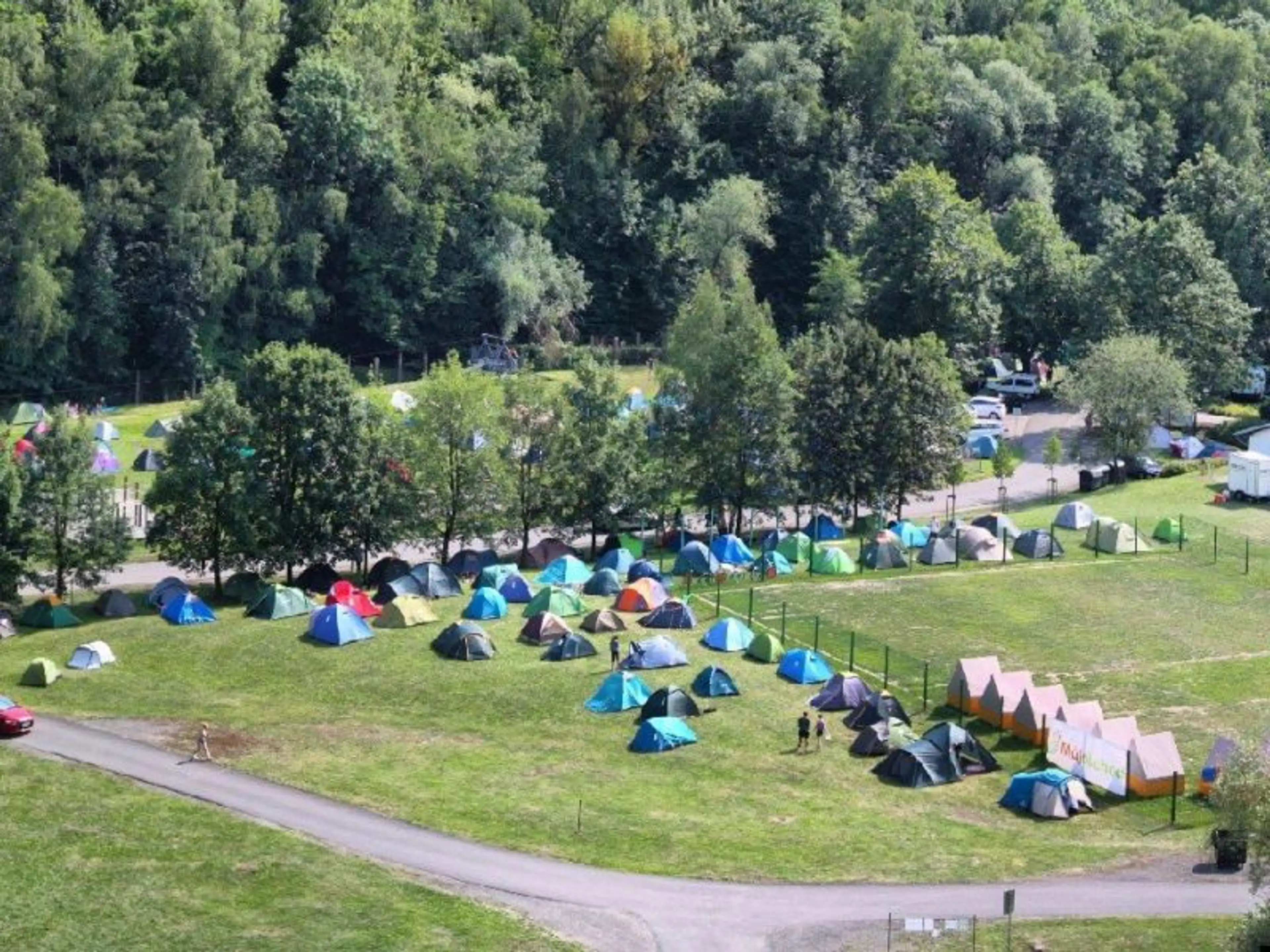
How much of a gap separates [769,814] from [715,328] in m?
37.7

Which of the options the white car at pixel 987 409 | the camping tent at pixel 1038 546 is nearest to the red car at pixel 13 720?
the camping tent at pixel 1038 546

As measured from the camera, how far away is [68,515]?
76312 mm

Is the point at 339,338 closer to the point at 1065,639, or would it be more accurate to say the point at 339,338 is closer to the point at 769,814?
the point at 1065,639

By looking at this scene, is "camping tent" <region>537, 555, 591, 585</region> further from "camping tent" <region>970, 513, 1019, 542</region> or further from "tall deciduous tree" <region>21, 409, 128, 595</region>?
"camping tent" <region>970, 513, 1019, 542</region>

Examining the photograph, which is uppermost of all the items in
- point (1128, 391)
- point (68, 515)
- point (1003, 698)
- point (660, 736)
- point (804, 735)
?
point (1128, 391)

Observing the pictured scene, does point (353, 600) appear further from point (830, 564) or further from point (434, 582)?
point (830, 564)

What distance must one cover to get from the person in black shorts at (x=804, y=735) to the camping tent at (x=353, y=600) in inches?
699

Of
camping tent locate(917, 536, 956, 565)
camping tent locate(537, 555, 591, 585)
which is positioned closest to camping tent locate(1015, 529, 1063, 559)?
camping tent locate(917, 536, 956, 565)

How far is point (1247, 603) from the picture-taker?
258 feet

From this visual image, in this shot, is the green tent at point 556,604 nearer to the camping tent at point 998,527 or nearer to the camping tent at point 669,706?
the camping tent at point 669,706

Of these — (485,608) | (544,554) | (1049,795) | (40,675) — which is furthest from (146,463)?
(1049,795)

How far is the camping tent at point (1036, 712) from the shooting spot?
62719 millimetres

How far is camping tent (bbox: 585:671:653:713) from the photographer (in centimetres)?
6506

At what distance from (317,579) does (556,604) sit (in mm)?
9630
